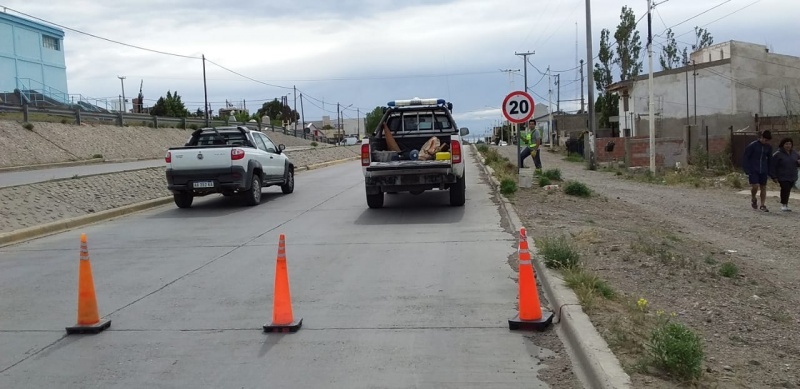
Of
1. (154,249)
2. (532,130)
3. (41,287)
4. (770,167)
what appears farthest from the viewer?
(532,130)

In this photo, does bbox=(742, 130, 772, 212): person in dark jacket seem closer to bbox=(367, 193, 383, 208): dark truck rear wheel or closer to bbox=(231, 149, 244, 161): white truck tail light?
bbox=(367, 193, 383, 208): dark truck rear wheel

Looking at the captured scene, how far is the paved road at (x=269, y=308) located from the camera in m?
5.30

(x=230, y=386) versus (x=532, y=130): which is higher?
(x=532, y=130)

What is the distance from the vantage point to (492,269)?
339 inches

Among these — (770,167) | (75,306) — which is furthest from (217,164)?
(770,167)

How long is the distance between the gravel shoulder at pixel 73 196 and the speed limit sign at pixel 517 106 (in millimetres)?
8994

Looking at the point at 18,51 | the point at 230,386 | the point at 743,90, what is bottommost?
the point at 230,386

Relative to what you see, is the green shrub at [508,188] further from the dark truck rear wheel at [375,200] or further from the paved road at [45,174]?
the paved road at [45,174]

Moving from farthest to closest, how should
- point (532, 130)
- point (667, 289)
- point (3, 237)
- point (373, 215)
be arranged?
point (532, 130)
point (373, 215)
point (3, 237)
point (667, 289)

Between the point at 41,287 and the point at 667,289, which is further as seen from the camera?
the point at 41,287

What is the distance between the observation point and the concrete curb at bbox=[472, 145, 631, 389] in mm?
4637

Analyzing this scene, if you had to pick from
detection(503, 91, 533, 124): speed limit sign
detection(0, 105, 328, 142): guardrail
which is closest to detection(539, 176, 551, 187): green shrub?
detection(503, 91, 533, 124): speed limit sign

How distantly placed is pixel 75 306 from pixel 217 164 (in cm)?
816

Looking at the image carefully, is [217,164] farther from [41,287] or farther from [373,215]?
[41,287]
